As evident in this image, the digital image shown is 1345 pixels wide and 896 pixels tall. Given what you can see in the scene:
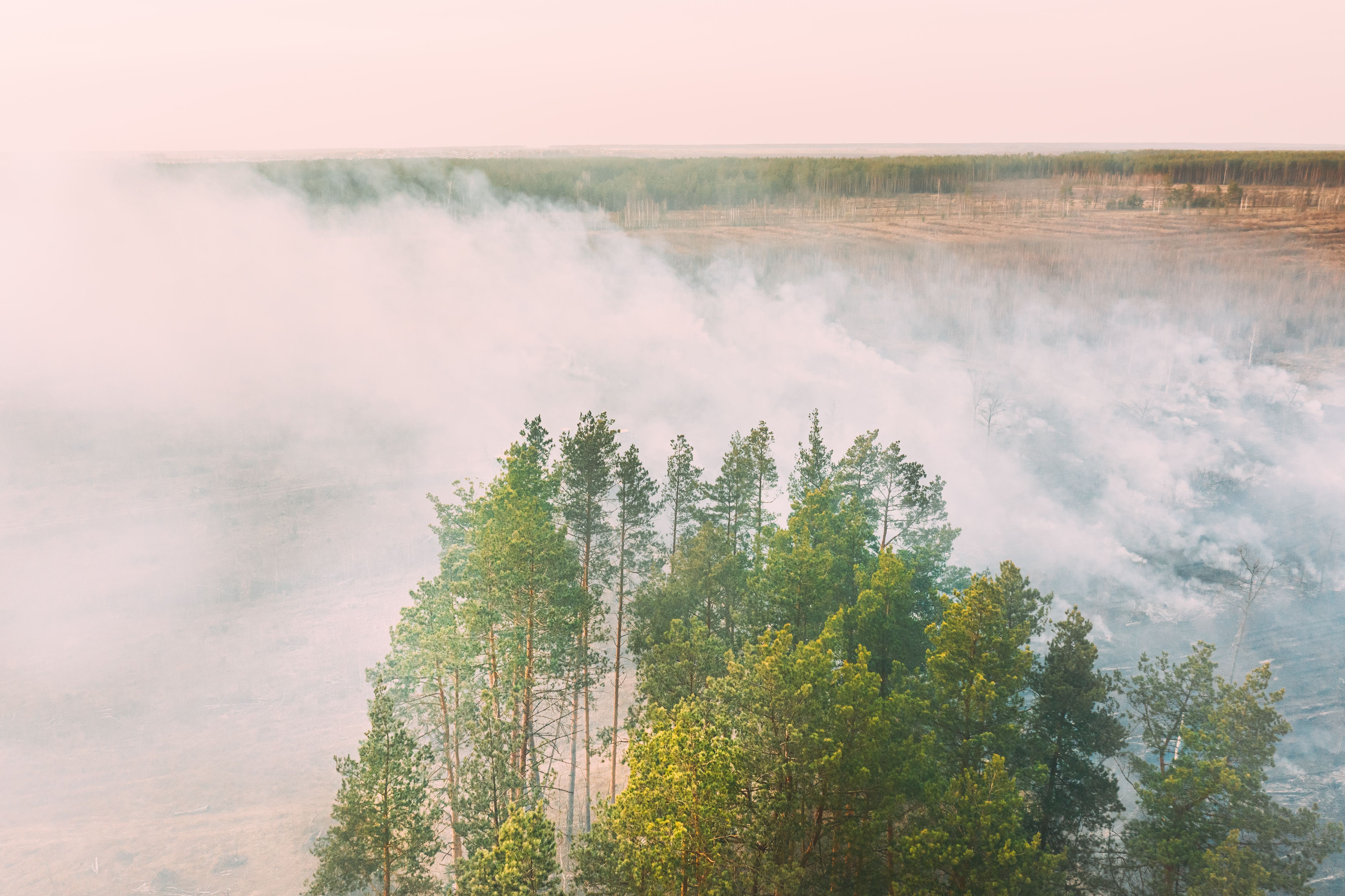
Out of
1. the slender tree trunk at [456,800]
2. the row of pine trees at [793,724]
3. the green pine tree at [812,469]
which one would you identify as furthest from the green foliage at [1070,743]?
the slender tree trunk at [456,800]

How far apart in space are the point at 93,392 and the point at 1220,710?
101350mm

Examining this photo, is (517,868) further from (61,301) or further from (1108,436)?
(61,301)

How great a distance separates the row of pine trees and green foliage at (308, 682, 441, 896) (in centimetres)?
8

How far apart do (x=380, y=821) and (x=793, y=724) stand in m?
9.97

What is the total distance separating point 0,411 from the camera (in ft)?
241

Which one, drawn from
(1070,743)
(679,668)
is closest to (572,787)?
(679,668)

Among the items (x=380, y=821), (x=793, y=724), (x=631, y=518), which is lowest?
(x=380, y=821)

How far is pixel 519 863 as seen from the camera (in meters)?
12.0

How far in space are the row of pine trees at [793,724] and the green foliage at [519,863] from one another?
0.20 ft

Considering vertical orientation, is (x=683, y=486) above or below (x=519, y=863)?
above

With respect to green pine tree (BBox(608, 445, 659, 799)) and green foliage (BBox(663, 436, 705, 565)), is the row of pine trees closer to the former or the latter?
green pine tree (BBox(608, 445, 659, 799))

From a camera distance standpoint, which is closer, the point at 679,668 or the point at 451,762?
the point at 679,668

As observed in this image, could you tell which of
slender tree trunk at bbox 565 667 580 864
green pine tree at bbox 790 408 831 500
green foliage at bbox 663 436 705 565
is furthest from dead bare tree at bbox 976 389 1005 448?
slender tree trunk at bbox 565 667 580 864

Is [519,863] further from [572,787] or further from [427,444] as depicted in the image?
[427,444]
